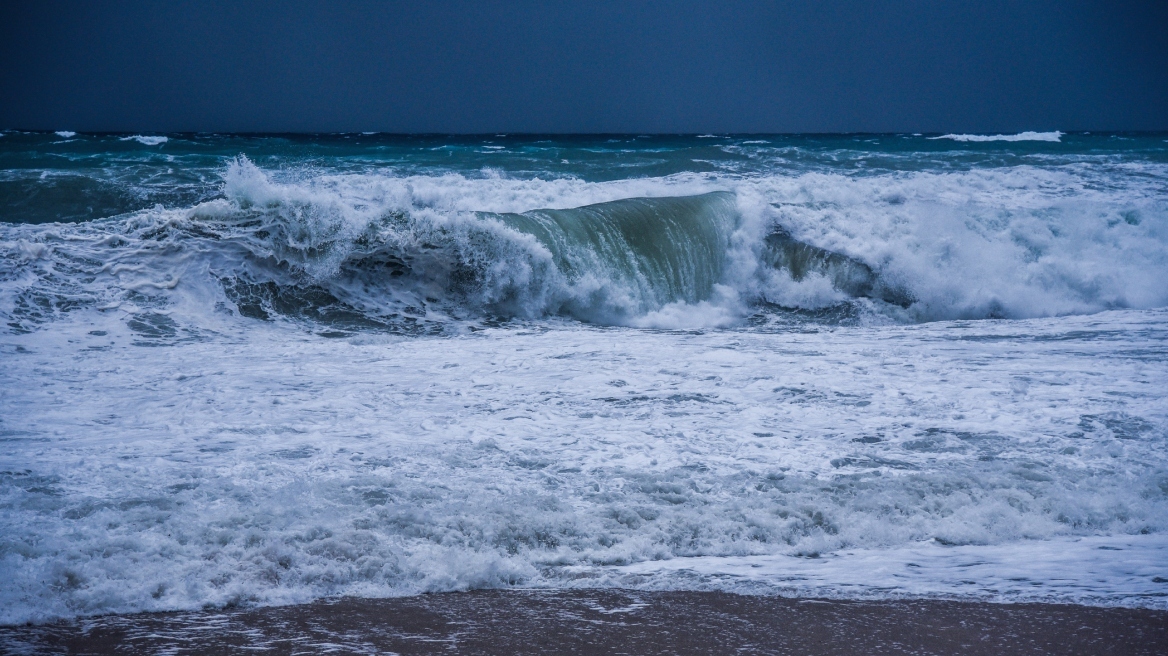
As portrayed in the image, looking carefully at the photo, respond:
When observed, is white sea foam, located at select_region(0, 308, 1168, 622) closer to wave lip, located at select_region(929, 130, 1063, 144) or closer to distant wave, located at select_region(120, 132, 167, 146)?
distant wave, located at select_region(120, 132, 167, 146)

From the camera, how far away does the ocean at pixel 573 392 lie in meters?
2.92

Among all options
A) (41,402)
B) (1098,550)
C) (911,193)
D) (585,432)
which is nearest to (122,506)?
(41,402)

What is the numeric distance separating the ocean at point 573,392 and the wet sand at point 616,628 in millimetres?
98

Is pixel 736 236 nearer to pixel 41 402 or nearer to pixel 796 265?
pixel 796 265

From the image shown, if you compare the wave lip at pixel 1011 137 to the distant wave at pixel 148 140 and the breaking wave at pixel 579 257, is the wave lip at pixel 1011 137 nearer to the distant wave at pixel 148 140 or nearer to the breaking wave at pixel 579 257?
the breaking wave at pixel 579 257

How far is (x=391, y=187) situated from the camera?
921cm

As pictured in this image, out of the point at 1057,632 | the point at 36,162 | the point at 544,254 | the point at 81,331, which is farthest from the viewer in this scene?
the point at 36,162

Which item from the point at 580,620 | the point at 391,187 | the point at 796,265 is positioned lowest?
the point at 580,620

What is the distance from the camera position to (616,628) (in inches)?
98.0

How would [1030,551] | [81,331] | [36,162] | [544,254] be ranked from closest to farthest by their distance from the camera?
[1030,551], [81,331], [544,254], [36,162]

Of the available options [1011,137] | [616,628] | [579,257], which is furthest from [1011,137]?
[616,628]

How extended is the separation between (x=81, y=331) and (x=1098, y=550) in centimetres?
625

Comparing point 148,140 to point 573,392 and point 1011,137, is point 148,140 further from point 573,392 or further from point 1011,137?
point 1011,137

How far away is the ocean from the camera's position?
2.92m
